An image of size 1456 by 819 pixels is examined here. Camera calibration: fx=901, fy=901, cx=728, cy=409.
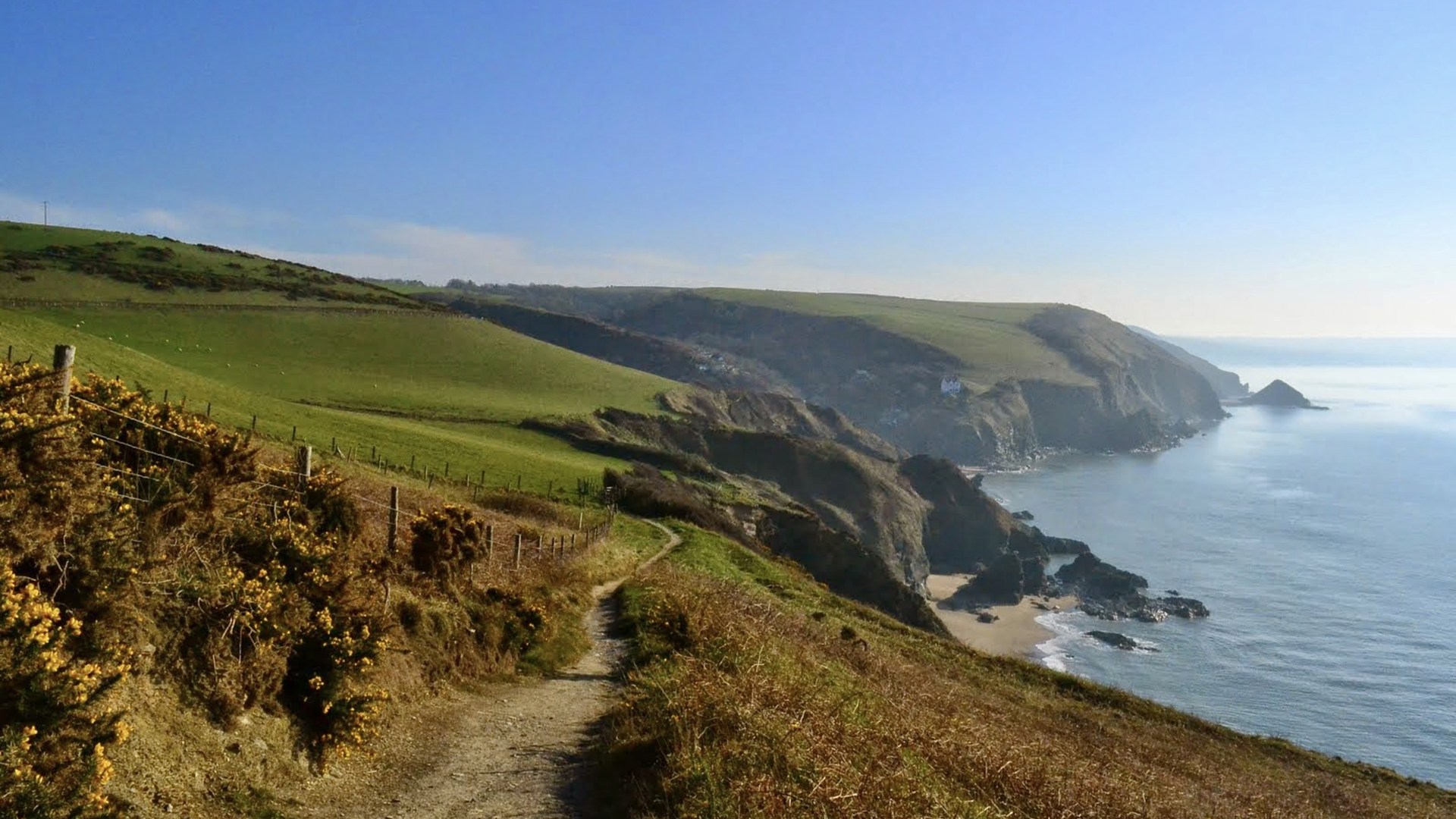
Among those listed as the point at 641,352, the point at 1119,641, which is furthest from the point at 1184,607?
the point at 641,352

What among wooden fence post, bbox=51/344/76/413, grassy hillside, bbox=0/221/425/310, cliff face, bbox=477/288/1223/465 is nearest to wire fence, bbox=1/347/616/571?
wooden fence post, bbox=51/344/76/413

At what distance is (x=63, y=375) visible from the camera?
9492 millimetres

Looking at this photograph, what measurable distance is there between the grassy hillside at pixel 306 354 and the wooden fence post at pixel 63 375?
2304cm

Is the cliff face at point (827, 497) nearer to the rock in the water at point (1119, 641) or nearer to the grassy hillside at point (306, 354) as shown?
the grassy hillside at point (306, 354)

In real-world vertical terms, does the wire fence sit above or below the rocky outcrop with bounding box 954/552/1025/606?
above

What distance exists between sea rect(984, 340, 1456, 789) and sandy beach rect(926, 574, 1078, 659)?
59.9 inches

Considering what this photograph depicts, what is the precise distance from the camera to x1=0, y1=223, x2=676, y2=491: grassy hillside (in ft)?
139

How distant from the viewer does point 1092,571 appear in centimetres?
7862

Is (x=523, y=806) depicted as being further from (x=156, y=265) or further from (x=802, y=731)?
(x=156, y=265)

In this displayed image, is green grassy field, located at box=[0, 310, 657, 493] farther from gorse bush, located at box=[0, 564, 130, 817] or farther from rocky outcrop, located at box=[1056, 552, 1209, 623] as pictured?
rocky outcrop, located at box=[1056, 552, 1209, 623]

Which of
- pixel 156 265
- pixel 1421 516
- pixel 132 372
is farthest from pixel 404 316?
pixel 1421 516

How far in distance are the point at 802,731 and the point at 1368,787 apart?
23.1 m

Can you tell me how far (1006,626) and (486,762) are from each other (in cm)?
6259

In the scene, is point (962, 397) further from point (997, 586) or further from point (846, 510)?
point (997, 586)
